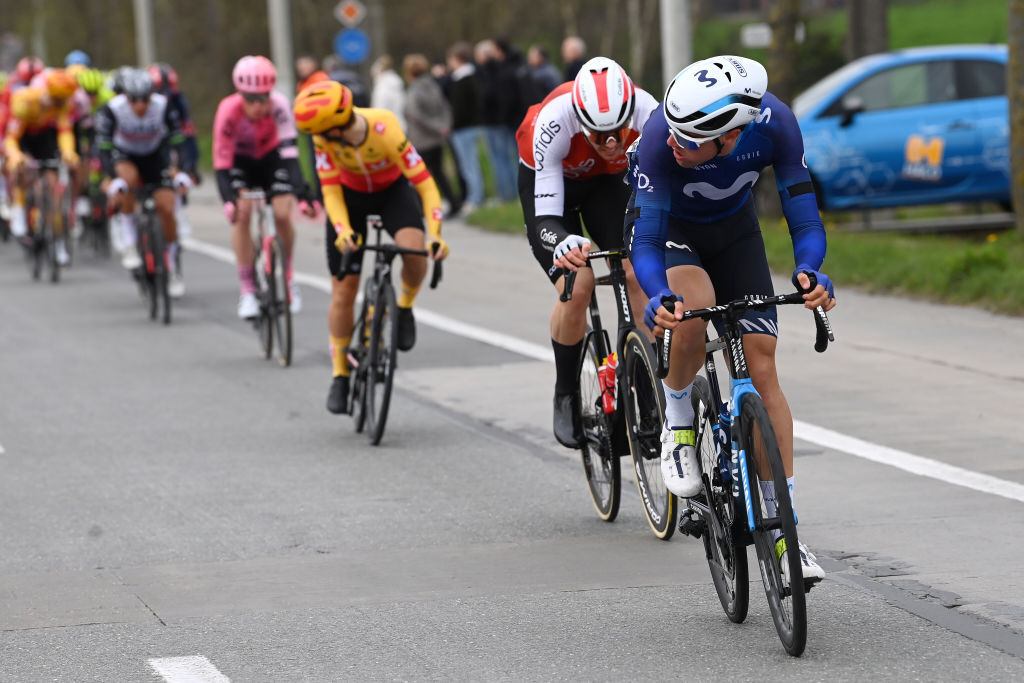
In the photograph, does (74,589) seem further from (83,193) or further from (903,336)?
(83,193)

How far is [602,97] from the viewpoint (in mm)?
6680

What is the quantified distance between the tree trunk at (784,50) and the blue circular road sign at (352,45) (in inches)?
616

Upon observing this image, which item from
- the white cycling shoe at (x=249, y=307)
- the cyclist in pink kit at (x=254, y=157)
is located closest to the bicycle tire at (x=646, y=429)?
the cyclist in pink kit at (x=254, y=157)

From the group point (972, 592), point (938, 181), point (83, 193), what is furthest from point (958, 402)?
point (83, 193)

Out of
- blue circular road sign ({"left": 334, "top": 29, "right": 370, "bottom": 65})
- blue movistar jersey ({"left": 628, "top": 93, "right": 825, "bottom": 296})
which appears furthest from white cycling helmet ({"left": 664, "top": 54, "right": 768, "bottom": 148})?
blue circular road sign ({"left": 334, "top": 29, "right": 370, "bottom": 65})

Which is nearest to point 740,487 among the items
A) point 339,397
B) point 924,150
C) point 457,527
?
point 457,527

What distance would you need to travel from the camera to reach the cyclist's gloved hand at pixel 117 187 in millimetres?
14914

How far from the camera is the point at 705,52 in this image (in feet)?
162

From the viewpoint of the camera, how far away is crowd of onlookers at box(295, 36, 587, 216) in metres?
21.7

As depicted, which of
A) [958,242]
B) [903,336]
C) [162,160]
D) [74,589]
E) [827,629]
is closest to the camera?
[827,629]

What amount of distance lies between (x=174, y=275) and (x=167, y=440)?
591 centimetres

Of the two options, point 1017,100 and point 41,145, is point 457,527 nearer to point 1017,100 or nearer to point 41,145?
point 1017,100

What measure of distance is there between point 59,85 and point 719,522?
13567mm

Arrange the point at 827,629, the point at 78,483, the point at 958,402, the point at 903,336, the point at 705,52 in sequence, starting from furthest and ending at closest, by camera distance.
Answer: the point at 705,52, the point at 903,336, the point at 958,402, the point at 78,483, the point at 827,629
